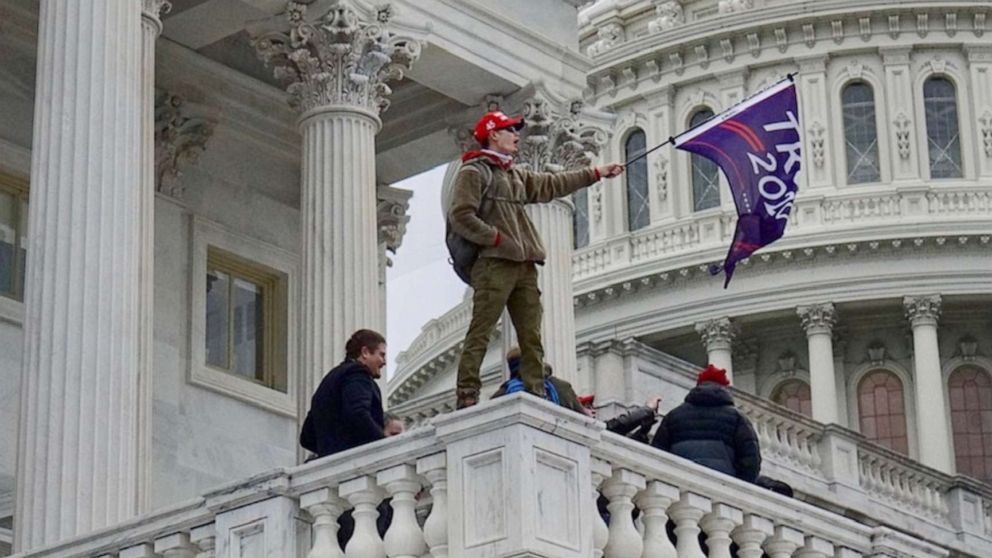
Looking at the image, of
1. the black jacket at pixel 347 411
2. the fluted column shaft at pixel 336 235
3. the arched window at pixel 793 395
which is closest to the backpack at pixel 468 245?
the black jacket at pixel 347 411

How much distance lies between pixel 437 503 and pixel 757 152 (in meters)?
11.0

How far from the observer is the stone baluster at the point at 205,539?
62.0 ft

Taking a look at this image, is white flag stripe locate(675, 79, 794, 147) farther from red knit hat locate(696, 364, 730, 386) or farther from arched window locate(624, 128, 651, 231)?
arched window locate(624, 128, 651, 231)

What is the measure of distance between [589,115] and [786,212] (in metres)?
5.11

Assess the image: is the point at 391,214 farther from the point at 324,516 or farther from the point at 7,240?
the point at 324,516

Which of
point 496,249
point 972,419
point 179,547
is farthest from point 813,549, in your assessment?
point 972,419

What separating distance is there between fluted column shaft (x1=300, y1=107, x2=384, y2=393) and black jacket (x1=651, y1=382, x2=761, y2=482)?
823cm

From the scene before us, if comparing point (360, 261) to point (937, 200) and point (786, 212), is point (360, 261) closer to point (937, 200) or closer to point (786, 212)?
point (786, 212)

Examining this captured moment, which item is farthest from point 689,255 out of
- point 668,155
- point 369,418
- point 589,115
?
point 369,418

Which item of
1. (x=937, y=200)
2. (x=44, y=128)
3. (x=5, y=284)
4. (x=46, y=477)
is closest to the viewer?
(x=46, y=477)

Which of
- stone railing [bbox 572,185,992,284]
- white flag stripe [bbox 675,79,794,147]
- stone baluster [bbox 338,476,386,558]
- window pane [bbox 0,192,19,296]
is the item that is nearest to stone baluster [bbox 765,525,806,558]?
stone baluster [bbox 338,476,386,558]

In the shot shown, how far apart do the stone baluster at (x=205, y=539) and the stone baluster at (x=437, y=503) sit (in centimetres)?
198

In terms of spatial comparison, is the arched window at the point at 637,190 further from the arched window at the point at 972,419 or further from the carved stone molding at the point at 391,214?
the carved stone molding at the point at 391,214

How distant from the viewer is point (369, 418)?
19250 mm
